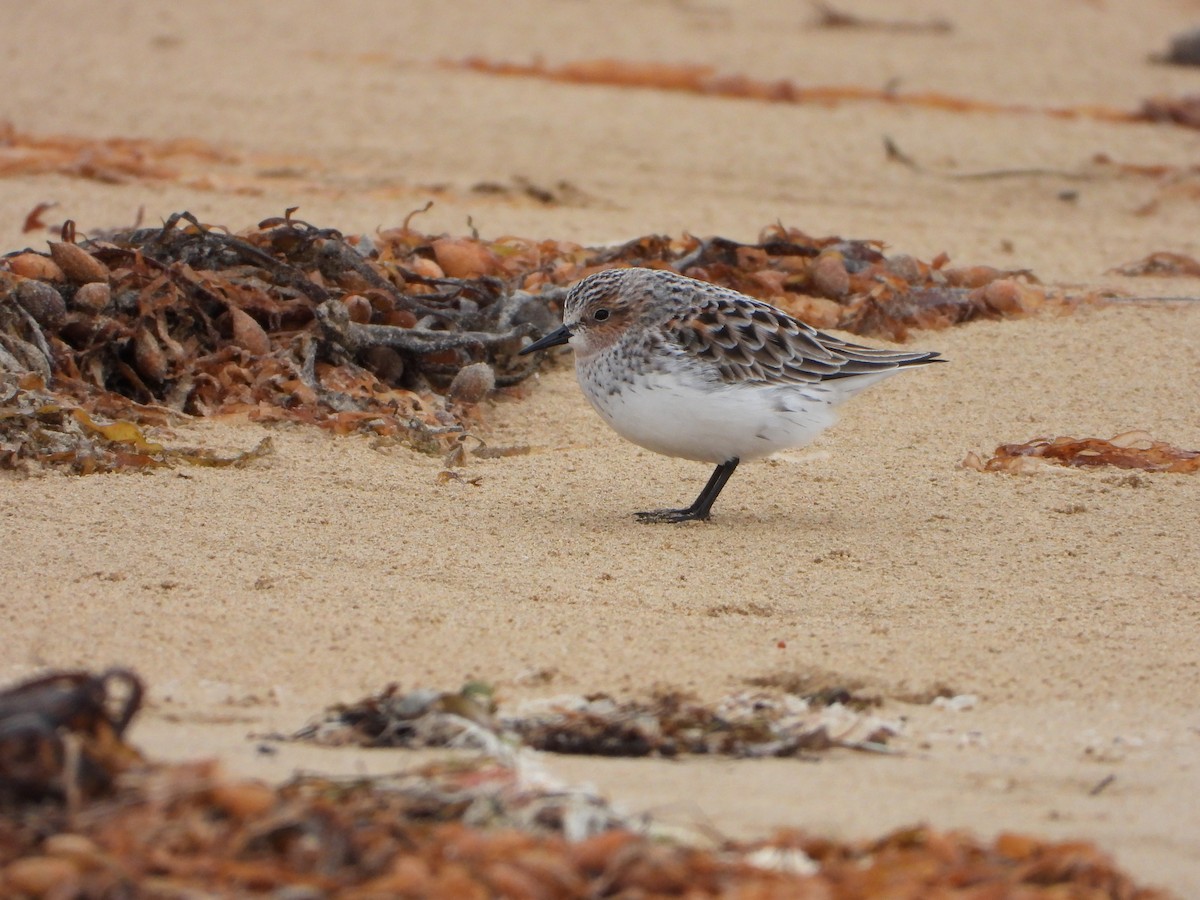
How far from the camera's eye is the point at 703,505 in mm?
5656

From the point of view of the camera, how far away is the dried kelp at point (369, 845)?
8.73 ft

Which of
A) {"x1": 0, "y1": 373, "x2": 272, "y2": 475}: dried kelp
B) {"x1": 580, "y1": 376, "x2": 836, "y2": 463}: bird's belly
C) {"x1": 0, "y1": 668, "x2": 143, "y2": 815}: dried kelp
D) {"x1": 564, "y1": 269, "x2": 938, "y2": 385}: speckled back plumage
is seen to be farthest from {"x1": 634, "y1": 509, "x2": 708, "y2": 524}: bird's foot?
{"x1": 0, "y1": 668, "x2": 143, "y2": 815}: dried kelp

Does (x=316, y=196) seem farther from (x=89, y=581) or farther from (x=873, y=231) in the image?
(x=89, y=581)

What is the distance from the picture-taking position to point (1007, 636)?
14.5ft

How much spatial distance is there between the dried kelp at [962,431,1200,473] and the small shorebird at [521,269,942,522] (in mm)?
557

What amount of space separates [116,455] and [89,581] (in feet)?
3.94

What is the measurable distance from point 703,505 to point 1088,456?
155 centimetres

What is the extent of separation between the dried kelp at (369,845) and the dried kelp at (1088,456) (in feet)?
10.9

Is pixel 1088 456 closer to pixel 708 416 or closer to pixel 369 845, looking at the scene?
pixel 708 416

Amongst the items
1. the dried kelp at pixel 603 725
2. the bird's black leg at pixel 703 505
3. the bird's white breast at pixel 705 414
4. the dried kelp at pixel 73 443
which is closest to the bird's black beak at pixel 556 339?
the bird's white breast at pixel 705 414

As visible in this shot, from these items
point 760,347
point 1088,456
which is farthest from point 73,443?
point 1088,456

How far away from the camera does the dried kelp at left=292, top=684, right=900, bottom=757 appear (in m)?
3.45

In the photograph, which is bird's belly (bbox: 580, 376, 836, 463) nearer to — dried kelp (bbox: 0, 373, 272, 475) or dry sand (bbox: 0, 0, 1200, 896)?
dry sand (bbox: 0, 0, 1200, 896)

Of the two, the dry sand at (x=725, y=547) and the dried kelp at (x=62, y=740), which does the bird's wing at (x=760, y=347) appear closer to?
the dry sand at (x=725, y=547)
